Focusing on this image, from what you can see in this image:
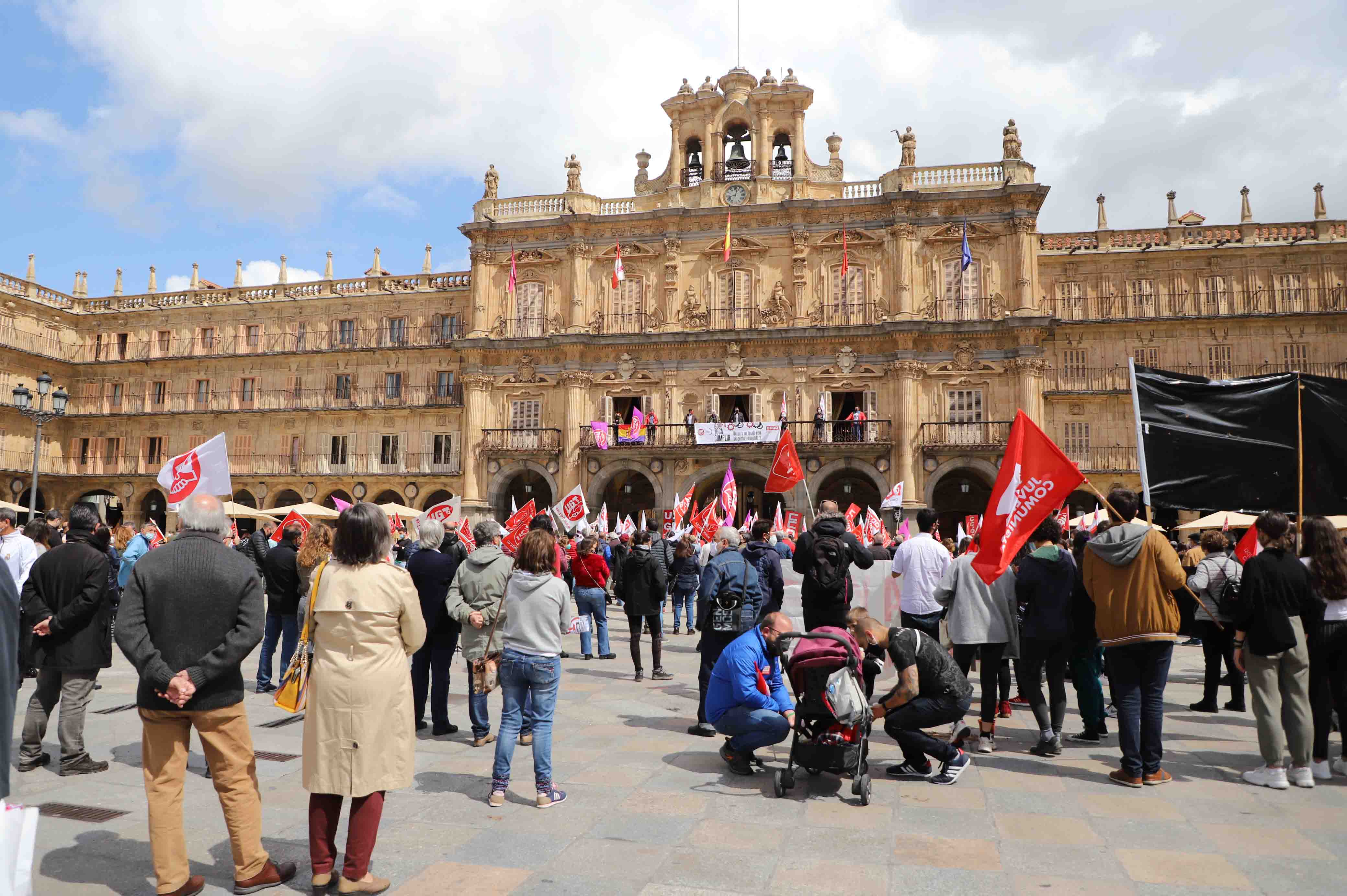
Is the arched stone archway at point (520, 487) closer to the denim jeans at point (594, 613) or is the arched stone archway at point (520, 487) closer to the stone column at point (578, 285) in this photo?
the stone column at point (578, 285)

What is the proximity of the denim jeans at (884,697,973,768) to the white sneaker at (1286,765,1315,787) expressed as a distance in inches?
94.8

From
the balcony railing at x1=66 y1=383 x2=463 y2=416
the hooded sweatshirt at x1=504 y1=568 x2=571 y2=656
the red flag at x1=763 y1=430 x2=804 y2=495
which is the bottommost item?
the hooded sweatshirt at x1=504 y1=568 x2=571 y2=656

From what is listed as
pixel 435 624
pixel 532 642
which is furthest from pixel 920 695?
pixel 435 624

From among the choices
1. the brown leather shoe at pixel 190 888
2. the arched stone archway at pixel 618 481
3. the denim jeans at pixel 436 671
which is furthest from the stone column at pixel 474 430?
the brown leather shoe at pixel 190 888

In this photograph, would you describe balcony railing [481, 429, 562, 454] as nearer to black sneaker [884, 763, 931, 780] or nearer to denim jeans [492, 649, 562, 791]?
black sneaker [884, 763, 931, 780]

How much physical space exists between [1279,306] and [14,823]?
116 ft

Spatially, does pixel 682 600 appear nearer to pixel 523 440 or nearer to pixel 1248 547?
pixel 1248 547

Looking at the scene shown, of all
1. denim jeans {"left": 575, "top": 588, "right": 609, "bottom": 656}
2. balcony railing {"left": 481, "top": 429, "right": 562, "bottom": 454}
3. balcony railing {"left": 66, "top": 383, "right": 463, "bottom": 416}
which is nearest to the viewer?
denim jeans {"left": 575, "top": 588, "right": 609, "bottom": 656}

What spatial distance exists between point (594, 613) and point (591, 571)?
0.79m

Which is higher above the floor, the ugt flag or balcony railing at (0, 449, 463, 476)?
balcony railing at (0, 449, 463, 476)

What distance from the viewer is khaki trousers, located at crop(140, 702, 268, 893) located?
4.33 metres

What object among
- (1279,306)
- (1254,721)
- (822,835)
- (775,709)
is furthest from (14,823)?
(1279,306)

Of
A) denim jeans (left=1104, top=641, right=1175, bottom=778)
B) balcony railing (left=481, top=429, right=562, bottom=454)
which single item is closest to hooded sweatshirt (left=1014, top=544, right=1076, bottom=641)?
denim jeans (left=1104, top=641, right=1175, bottom=778)

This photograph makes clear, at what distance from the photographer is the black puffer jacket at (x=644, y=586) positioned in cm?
1165
